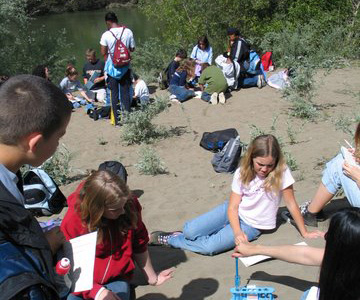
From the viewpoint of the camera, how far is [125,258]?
3.13 meters

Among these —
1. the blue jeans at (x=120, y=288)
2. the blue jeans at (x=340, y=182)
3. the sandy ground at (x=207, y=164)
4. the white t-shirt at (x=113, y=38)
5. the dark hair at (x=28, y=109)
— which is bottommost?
the sandy ground at (x=207, y=164)

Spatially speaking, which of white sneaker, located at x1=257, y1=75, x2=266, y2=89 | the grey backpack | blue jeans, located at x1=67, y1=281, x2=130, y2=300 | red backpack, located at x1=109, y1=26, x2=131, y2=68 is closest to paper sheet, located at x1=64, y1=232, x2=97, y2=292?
blue jeans, located at x1=67, y1=281, x2=130, y2=300

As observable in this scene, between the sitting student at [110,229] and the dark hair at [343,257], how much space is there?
4.64 ft

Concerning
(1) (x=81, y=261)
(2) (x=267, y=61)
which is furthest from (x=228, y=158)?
(2) (x=267, y=61)

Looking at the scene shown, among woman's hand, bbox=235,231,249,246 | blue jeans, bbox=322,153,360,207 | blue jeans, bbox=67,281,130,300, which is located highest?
blue jeans, bbox=322,153,360,207

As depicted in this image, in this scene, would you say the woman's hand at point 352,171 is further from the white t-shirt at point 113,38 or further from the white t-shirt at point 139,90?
the white t-shirt at point 139,90

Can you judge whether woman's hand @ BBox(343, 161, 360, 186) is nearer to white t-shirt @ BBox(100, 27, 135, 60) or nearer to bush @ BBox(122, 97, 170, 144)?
bush @ BBox(122, 97, 170, 144)

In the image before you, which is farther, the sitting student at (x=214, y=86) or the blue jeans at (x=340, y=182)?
the sitting student at (x=214, y=86)

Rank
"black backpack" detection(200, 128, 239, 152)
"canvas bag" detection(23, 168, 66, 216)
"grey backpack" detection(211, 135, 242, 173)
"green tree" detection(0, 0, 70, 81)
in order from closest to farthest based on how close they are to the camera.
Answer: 1. "canvas bag" detection(23, 168, 66, 216)
2. "grey backpack" detection(211, 135, 242, 173)
3. "black backpack" detection(200, 128, 239, 152)
4. "green tree" detection(0, 0, 70, 81)

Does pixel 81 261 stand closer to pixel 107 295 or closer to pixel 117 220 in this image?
pixel 107 295

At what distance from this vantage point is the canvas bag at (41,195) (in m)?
4.85

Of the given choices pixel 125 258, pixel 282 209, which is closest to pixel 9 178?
pixel 125 258

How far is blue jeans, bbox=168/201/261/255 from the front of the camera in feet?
12.6

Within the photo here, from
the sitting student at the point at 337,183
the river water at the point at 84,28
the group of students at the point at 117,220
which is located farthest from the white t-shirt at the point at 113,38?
the river water at the point at 84,28
